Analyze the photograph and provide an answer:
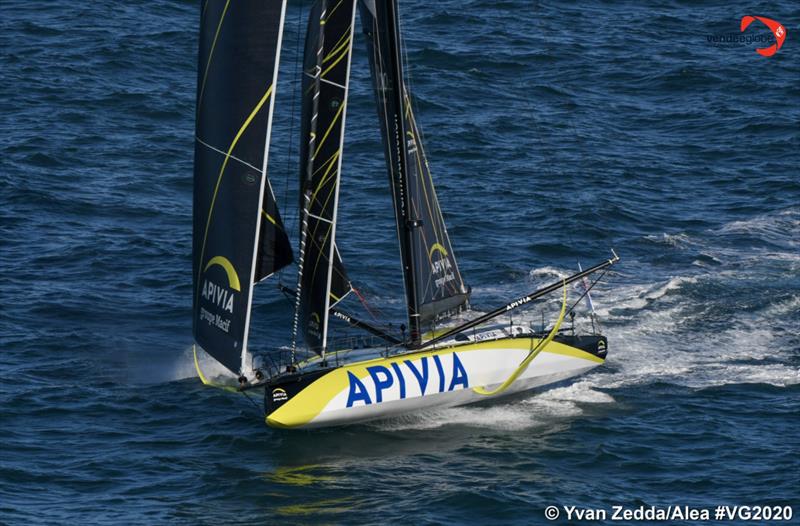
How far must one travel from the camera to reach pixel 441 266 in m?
40.8

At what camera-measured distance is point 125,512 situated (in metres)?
32.5

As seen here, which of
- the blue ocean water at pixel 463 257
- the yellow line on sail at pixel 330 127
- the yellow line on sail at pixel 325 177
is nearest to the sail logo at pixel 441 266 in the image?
the blue ocean water at pixel 463 257

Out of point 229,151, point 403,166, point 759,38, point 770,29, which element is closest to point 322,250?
point 403,166

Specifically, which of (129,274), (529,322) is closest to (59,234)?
(129,274)

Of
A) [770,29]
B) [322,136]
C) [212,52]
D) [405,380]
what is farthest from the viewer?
[770,29]

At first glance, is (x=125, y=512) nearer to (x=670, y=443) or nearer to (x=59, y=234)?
(x=670, y=443)

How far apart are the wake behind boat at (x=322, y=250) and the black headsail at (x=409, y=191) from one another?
0.13 feet

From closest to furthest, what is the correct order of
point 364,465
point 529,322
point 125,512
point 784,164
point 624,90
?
1. point 125,512
2. point 364,465
3. point 529,322
4. point 784,164
5. point 624,90

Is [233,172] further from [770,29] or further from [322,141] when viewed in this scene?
[770,29]

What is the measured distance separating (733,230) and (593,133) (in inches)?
390

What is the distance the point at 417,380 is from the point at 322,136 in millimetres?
6723

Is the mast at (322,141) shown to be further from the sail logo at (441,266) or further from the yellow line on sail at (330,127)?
the sail logo at (441,266)

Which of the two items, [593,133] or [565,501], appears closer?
[565,501]

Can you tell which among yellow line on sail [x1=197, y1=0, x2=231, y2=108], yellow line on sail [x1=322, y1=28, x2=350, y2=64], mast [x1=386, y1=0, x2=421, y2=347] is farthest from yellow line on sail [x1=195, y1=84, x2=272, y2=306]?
mast [x1=386, y1=0, x2=421, y2=347]
